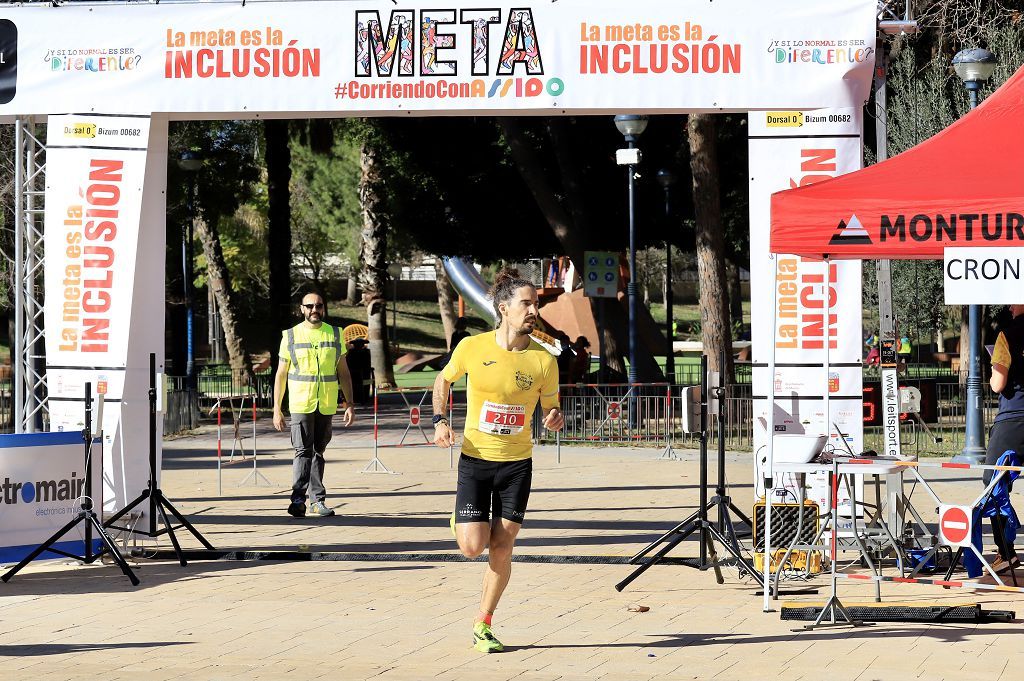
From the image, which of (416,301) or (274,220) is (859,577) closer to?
(274,220)

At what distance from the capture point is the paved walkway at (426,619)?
726 centimetres

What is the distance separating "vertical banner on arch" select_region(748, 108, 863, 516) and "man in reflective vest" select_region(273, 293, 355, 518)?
422cm

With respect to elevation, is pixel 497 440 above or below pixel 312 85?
below

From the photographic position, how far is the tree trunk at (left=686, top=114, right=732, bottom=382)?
22.8 m

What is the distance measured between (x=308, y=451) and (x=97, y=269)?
2.95 metres

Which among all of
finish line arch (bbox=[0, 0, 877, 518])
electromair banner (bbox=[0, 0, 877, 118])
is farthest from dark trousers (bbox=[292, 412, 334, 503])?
electromair banner (bbox=[0, 0, 877, 118])

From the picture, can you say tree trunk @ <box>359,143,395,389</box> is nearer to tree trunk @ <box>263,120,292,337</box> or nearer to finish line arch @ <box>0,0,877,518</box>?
tree trunk @ <box>263,120,292,337</box>

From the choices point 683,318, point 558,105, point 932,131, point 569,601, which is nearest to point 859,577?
point 569,601

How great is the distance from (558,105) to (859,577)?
4309 millimetres

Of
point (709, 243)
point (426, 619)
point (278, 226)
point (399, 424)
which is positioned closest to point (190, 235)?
point (278, 226)

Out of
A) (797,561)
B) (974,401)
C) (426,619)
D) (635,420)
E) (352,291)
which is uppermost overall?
(352,291)

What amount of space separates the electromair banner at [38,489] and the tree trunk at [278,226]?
18595 mm

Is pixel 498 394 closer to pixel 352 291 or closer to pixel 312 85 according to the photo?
pixel 312 85

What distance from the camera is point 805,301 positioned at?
10820 millimetres
